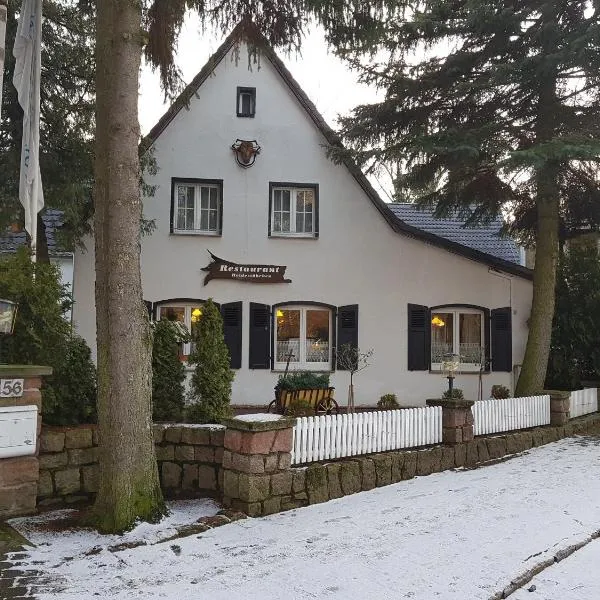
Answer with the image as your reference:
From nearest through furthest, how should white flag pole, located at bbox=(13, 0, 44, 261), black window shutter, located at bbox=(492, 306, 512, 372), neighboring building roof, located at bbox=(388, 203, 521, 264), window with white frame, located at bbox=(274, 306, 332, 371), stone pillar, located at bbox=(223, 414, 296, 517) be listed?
stone pillar, located at bbox=(223, 414, 296, 517) < white flag pole, located at bbox=(13, 0, 44, 261) < window with white frame, located at bbox=(274, 306, 332, 371) < black window shutter, located at bbox=(492, 306, 512, 372) < neighboring building roof, located at bbox=(388, 203, 521, 264)

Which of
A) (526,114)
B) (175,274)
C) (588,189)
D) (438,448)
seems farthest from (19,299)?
(588,189)

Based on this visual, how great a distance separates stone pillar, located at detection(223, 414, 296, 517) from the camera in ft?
19.9

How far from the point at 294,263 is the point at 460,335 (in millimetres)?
4138

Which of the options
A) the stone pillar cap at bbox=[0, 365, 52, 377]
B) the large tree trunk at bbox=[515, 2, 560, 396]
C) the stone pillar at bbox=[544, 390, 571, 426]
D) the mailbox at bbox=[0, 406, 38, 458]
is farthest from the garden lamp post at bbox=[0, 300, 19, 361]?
the large tree trunk at bbox=[515, 2, 560, 396]

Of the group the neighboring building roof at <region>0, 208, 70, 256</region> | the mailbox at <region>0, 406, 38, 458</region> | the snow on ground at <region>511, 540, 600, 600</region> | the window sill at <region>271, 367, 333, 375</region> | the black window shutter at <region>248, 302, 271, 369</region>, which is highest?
the neighboring building roof at <region>0, 208, 70, 256</region>

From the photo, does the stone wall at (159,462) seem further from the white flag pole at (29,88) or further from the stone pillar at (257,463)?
the white flag pole at (29,88)

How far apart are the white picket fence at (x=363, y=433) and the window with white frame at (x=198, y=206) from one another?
22.4 feet

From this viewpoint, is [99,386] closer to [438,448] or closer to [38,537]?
[38,537]

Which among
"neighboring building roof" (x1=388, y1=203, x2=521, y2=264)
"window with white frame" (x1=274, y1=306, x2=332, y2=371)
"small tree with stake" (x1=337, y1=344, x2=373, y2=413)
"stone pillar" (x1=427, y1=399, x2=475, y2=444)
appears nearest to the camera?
"stone pillar" (x1=427, y1=399, x2=475, y2=444)

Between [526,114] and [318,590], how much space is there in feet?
34.3

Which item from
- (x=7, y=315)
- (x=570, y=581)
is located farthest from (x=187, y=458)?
(x=570, y=581)

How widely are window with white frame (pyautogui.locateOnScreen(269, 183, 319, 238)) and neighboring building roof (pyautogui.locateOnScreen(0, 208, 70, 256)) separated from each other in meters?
4.43

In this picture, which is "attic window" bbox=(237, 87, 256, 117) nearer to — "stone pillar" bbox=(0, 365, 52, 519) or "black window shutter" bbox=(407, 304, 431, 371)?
"black window shutter" bbox=(407, 304, 431, 371)

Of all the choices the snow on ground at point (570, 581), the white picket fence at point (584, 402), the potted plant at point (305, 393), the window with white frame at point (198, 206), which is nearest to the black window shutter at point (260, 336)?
the window with white frame at point (198, 206)
